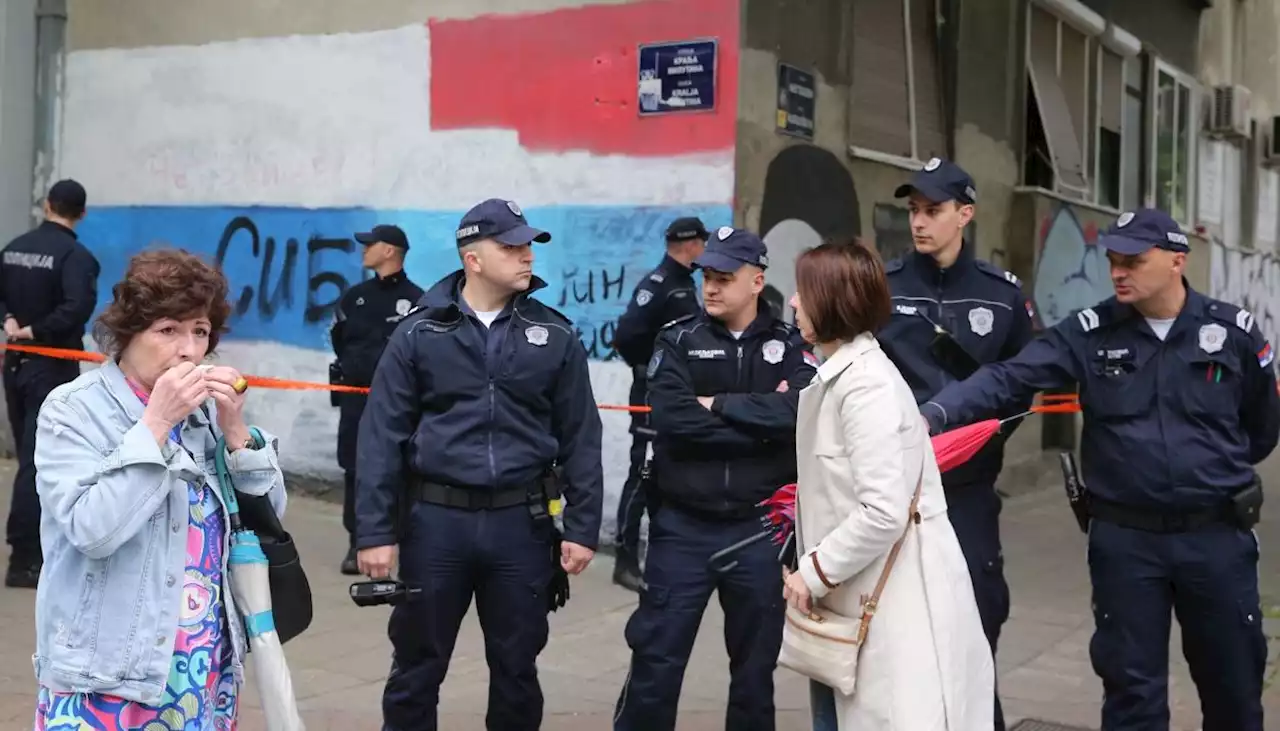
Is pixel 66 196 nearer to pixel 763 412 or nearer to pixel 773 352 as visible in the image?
pixel 773 352

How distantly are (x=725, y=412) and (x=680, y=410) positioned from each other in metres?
0.16

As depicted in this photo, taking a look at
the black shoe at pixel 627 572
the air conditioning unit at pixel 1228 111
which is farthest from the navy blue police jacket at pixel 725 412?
the air conditioning unit at pixel 1228 111

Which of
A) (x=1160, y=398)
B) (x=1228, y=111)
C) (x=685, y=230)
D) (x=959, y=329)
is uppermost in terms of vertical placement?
(x=1228, y=111)

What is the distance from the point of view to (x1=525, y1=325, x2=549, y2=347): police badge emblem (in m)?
4.22

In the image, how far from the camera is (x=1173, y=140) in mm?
14711

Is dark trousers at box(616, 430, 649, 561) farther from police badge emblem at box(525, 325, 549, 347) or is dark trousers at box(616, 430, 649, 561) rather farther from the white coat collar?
the white coat collar

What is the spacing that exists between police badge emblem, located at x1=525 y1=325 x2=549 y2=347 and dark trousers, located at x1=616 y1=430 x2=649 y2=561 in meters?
3.08

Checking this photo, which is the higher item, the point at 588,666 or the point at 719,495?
the point at 719,495

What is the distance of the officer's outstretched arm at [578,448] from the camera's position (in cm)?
425

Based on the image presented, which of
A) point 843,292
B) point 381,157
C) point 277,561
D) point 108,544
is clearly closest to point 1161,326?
point 843,292

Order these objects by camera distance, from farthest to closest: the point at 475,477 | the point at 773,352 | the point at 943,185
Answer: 1. the point at 943,185
2. the point at 773,352
3. the point at 475,477

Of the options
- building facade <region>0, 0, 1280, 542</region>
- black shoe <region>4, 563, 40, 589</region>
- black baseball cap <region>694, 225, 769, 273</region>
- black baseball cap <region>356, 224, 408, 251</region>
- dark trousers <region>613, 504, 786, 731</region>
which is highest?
building facade <region>0, 0, 1280, 542</region>

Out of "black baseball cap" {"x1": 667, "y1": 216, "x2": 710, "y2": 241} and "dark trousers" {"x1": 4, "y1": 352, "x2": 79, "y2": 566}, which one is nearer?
"dark trousers" {"x1": 4, "y1": 352, "x2": 79, "y2": 566}

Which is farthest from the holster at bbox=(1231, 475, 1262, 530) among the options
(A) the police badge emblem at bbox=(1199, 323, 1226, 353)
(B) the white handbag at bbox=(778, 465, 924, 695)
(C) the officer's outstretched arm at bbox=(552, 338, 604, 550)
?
(C) the officer's outstretched arm at bbox=(552, 338, 604, 550)
